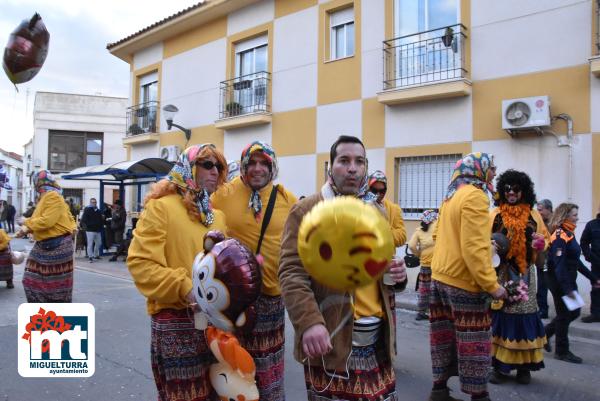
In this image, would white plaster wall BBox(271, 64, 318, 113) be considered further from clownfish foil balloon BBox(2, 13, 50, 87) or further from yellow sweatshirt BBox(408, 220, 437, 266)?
clownfish foil balloon BBox(2, 13, 50, 87)

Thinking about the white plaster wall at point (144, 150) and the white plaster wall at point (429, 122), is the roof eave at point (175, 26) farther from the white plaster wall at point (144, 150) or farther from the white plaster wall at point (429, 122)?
the white plaster wall at point (429, 122)

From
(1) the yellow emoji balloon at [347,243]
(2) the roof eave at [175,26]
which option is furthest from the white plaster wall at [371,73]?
(1) the yellow emoji balloon at [347,243]

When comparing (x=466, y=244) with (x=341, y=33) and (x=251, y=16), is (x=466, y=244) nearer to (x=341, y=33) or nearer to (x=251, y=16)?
(x=341, y=33)

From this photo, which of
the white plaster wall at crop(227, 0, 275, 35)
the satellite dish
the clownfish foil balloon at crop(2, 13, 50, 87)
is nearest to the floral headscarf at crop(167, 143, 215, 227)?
the clownfish foil balloon at crop(2, 13, 50, 87)

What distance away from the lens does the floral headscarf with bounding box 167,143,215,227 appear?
287 centimetres

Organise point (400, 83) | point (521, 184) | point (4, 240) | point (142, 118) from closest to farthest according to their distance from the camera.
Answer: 1. point (521, 184)
2. point (4, 240)
3. point (400, 83)
4. point (142, 118)

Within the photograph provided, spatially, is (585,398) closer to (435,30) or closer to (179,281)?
(179,281)

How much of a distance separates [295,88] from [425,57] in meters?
3.55

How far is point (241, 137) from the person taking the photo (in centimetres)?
1375

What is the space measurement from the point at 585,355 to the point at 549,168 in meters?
3.82

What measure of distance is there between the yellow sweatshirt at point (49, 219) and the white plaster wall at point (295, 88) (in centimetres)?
758

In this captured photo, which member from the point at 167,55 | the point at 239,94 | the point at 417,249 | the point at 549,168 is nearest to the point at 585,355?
the point at 417,249

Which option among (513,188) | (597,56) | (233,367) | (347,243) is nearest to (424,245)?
(513,188)

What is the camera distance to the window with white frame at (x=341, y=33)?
38.1 feet
